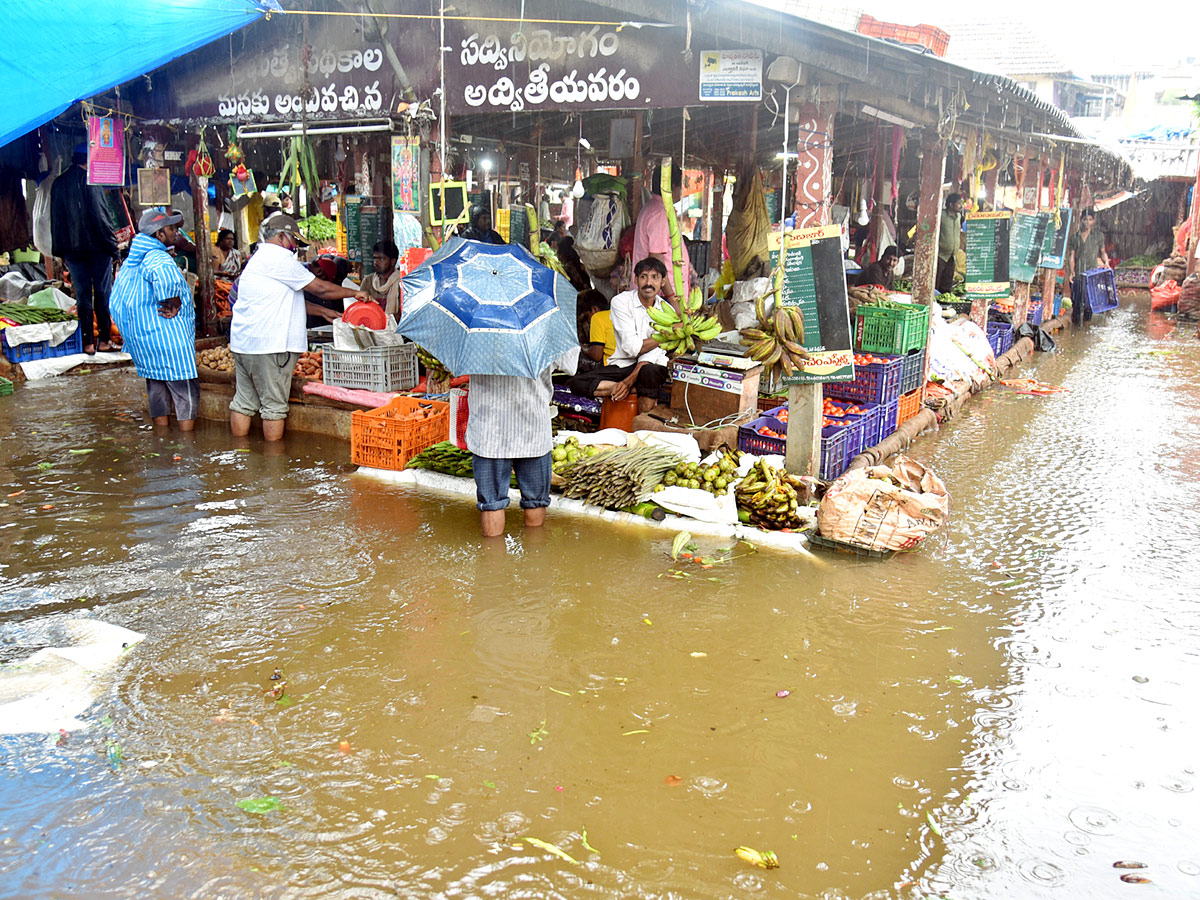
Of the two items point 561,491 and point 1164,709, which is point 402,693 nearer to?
point 561,491

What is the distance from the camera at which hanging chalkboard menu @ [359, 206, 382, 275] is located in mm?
12344

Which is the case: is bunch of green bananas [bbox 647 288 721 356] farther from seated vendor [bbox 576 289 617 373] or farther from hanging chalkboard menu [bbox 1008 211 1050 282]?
hanging chalkboard menu [bbox 1008 211 1050 282]

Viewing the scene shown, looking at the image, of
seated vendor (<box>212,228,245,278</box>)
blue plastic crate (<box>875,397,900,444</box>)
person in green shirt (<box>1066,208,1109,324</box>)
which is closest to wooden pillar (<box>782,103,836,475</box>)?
blue plastic crate (<box>875,397,900,444</box>)

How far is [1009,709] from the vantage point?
12.4 feet

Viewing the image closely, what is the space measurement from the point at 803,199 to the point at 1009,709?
3.82 metres

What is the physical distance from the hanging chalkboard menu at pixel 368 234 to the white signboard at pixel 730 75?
22.6 ft

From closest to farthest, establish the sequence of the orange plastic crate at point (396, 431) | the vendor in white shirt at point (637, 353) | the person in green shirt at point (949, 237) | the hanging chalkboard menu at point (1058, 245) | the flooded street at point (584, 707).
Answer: the flooded street at point (584, 707)
the orange plastic crate at point (396, 431)
the vendor in white shirt at point (637, 353)
the person in green shirt at point (949, 237)
the hanging chalkboard menu at point (1058, 245)

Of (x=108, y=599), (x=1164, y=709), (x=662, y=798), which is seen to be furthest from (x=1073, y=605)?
(x=108, y=599)

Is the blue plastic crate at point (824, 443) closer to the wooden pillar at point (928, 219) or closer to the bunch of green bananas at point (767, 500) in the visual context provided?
the bunch of green bananas at point (767, 500)

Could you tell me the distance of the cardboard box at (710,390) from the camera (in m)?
7.02

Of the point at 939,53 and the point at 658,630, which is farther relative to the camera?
the point at 939,53

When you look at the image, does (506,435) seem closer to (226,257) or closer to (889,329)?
(889,329)

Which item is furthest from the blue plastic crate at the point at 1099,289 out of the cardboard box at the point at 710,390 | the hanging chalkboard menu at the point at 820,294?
the hanging chalkboard menu at the point at 820,294

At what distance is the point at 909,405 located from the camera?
28.5 feet
